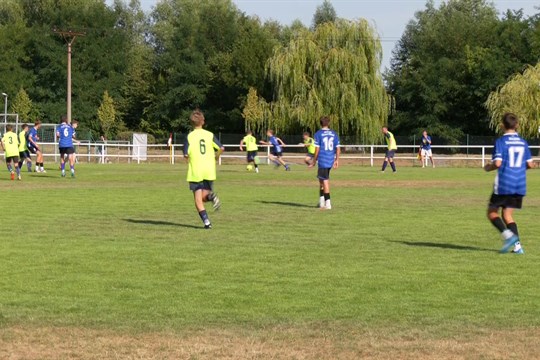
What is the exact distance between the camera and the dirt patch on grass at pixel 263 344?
7.23m

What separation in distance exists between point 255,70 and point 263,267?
79345mm

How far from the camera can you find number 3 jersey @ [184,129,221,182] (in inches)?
639

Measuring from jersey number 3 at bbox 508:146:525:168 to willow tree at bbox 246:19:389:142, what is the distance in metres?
53.2

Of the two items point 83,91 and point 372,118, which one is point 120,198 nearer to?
point 372,118

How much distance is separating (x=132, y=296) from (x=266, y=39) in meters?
86.4

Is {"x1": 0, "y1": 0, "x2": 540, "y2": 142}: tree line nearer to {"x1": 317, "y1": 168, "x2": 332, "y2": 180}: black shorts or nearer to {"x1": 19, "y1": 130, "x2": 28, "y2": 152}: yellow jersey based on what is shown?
{"x1": 19, "y1": 130, "x2": 28, "y2": 152}: yellow jersey

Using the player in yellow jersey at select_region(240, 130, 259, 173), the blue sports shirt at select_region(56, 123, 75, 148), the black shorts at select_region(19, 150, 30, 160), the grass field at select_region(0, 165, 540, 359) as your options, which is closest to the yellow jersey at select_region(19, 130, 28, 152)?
the black shorts at select_region(19, 150, 30, 160)

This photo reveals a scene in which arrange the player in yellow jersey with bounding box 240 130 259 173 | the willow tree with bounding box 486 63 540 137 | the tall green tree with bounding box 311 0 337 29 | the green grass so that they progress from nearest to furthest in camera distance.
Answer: the green grass
the player in yellow jersey with bounding box 240 130 259 173
the willow tree with bounding box 486 63 540 137
the tall green tree with bounding box 311 0 337 29

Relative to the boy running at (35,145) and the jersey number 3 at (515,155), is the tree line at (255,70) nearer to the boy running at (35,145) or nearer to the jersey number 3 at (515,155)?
the boy running at (35,145)

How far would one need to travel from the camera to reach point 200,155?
16.3 m

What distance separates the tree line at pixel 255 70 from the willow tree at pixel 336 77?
9 cm

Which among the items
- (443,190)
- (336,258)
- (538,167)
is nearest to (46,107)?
(538,167)

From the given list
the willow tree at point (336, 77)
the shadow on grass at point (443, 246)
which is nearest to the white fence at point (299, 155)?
the willow tree at point (336, 77)

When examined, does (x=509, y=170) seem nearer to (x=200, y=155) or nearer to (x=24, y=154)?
(x=200, y=155)
